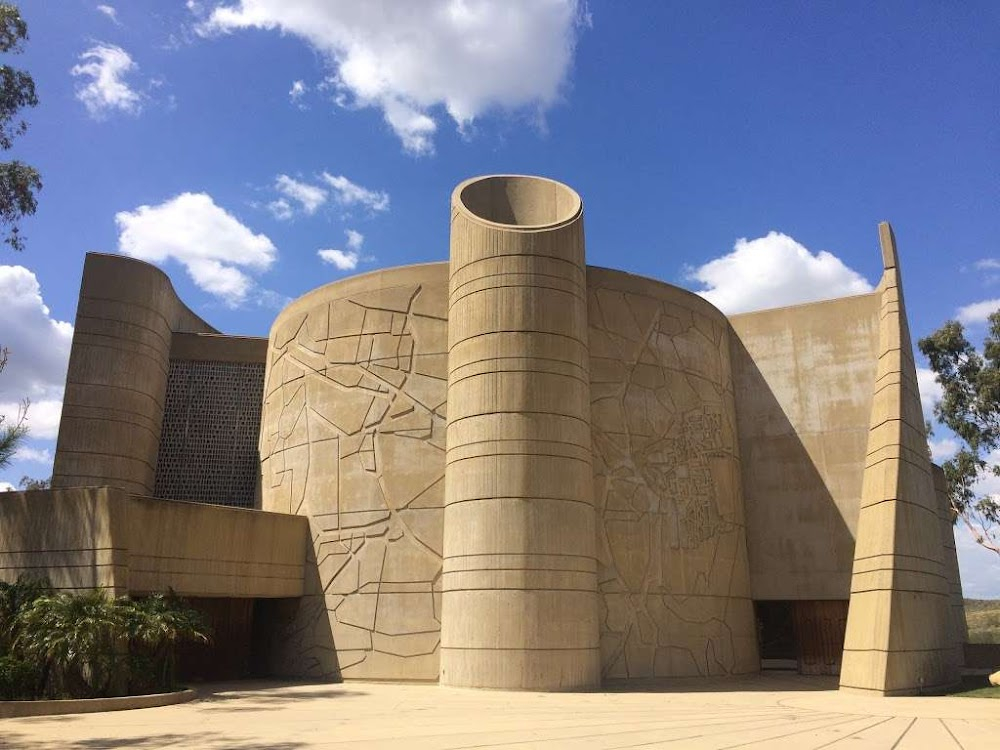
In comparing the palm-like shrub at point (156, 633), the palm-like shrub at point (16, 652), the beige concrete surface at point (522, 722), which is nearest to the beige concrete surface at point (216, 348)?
the palm-like shrub at point (16, 652)

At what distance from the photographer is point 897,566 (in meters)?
14.2

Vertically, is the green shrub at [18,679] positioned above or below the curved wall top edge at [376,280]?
below

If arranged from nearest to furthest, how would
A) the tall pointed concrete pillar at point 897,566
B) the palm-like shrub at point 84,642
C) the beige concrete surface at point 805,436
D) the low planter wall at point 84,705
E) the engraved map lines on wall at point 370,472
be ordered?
1. the low planter wall at point 84,705
2. the palm-like shrub at point 84,642
3. the tall pointed concrete pillar at point 897,566
4. the engraved map lines on wall at point 370,472
5. the beige concrete surface at point 805,436

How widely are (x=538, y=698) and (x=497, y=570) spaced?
2.41m

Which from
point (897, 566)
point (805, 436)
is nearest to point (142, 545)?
point (897, 566)

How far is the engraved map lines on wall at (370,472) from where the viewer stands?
16609 millimetres

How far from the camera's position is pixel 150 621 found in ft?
42.5

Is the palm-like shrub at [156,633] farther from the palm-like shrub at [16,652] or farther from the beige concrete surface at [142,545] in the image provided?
the palm-like shrub at [16,652]

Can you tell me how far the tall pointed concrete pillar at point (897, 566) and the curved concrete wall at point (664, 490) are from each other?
369 cm

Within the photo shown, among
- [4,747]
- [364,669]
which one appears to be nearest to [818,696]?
[364,669]

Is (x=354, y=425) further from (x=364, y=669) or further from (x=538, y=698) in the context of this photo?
(x=538, y=698)

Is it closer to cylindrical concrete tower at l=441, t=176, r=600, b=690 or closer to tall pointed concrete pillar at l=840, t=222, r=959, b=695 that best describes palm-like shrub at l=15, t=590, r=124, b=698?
cylindrical concrete tower at l=441, t=176, r=600, b=690

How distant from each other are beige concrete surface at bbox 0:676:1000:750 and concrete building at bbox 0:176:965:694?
1.57 meters

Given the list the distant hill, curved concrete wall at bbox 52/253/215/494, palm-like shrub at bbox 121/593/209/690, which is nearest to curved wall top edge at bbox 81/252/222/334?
curved concrete wall at bbox 52/253/215/494
